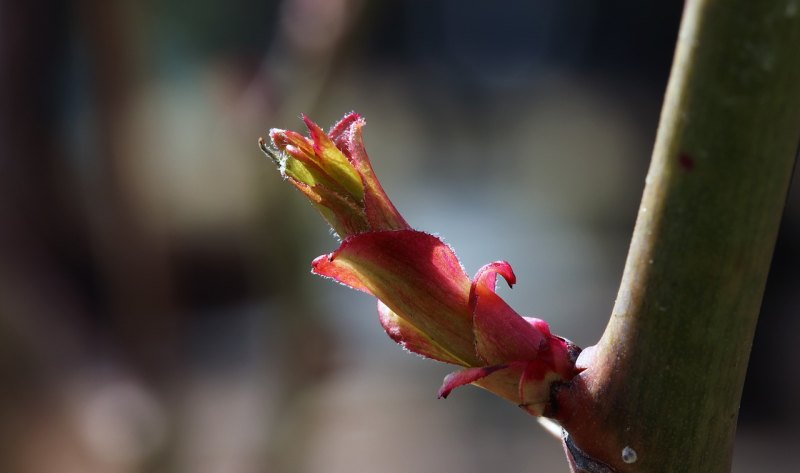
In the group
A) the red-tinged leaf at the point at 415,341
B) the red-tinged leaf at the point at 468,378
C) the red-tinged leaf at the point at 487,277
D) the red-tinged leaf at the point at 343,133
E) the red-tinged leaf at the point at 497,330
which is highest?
the red-tinged leaf at the point at 343,133

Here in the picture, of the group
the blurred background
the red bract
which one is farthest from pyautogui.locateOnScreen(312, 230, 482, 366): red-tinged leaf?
the blurred background

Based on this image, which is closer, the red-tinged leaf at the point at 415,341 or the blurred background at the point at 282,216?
the red-tinged leaf at the point at 415,341

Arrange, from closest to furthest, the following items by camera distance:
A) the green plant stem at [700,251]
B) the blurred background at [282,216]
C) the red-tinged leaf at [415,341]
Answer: the green plant stem at [700,251], the red-tinged leaf at [415,341], the blurred background at [282,216]

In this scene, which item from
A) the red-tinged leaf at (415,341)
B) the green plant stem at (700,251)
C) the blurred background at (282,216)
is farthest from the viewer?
the blurred background at (282,216)

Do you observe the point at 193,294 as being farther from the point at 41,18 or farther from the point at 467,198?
the point at 41,18

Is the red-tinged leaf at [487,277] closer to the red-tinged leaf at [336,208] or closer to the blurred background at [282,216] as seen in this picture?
the red-tinged leaf at [336,208]

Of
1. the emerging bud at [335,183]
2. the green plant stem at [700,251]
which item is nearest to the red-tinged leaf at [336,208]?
the emerging bud at [335,183]

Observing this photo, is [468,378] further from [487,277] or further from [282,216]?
[282,216]

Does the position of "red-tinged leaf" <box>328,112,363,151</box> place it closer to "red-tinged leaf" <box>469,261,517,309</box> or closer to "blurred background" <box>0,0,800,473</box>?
"red-tinged leaf" <box>469,261,517,309</box>
